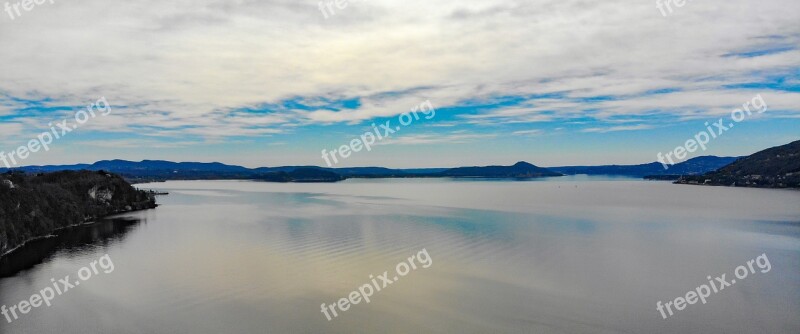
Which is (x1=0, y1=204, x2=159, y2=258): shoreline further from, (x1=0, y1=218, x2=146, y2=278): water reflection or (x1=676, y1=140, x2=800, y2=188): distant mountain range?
(x1=676, y1=140, x2=800, y2=188): distant mountain range

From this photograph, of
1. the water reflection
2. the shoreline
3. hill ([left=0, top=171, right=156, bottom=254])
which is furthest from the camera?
hill ([left=0, top=171, right=156, bottom=254])

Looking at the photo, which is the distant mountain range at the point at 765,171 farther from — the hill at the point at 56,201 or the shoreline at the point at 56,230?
the hill at the point at 56,201

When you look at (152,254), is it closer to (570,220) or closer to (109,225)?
(109,225)

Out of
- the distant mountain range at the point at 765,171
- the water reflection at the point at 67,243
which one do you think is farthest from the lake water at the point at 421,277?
the distant mountain range at the point at 765,171

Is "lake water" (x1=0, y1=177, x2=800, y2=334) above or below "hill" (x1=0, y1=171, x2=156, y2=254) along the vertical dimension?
below

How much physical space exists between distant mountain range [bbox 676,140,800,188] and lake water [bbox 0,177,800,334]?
6886cm

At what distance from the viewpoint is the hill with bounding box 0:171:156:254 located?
3306 centimetres

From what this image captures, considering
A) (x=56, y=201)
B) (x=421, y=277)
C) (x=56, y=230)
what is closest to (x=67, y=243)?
(x=56, y=230)

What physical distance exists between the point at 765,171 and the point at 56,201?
128 meters

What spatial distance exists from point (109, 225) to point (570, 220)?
4404 cm

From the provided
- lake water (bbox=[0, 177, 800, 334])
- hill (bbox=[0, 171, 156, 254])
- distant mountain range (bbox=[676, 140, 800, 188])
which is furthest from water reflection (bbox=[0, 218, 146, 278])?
distant mountain range (bbox=[676, 140, 800, 188])

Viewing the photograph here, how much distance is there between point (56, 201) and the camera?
1742 inches

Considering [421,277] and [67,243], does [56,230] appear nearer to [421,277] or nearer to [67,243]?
[67,243]

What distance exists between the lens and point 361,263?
26531 mm
